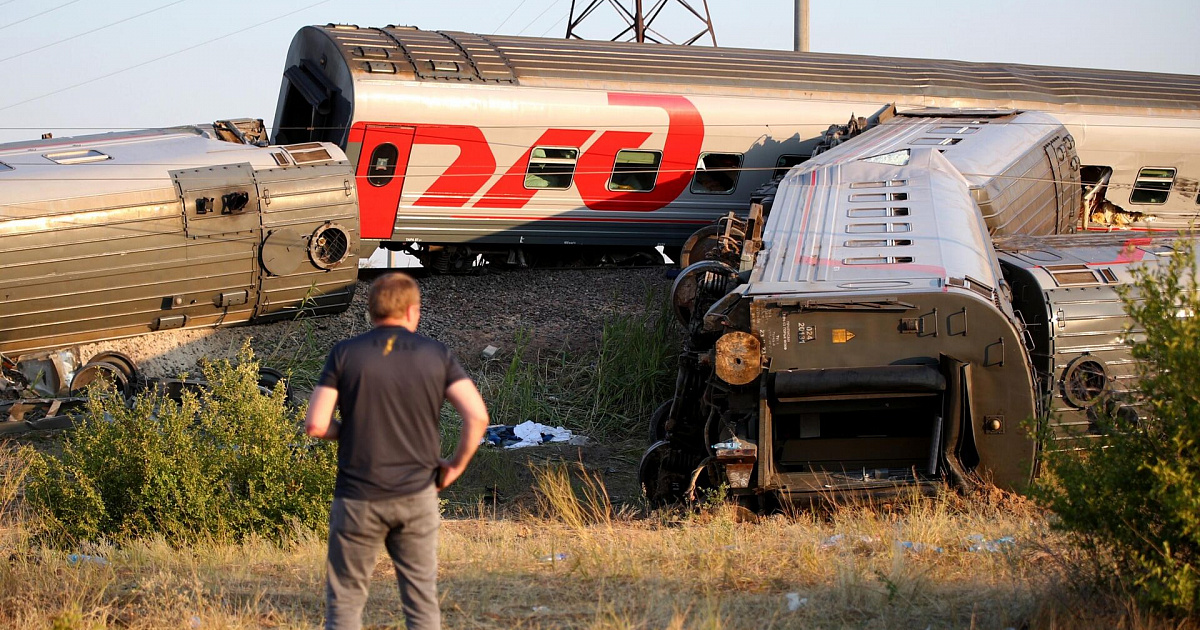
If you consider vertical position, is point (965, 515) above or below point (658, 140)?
below

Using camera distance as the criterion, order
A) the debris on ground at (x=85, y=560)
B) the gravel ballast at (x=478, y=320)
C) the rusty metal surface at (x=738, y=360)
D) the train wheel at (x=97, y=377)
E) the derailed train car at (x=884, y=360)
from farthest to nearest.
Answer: the gravel ballast at (x=478, y=320), the train wheel at (x=97, y=377), the rusty metal surface at (x=738, y=360), the derailed train car at (x=884, y=360), the debris on ground at (x=85, y=560)

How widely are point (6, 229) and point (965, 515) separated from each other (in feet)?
32.1

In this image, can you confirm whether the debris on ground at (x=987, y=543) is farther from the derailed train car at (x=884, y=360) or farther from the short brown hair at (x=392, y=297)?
the short brown hair at (x=392, y=297)

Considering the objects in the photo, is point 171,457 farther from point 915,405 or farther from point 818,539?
point 915,405

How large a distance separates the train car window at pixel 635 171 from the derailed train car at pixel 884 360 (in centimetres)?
651

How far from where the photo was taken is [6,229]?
12008mm

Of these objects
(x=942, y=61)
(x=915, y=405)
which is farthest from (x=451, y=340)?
(x=942, y=61)

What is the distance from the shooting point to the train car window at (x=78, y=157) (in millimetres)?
13180

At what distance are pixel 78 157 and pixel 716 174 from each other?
357 inches

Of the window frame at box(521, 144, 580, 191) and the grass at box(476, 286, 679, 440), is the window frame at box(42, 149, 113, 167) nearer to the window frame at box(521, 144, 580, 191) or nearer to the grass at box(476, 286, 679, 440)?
the grass at box(476, 286, 679, 440)

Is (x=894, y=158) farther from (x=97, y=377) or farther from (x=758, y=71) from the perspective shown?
(x=97, y=377)

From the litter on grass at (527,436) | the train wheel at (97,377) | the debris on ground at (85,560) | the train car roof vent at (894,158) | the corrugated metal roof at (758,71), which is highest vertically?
the corrugated metal roof at (758,71)

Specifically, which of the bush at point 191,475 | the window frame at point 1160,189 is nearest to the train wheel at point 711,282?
the bush at point 191,475

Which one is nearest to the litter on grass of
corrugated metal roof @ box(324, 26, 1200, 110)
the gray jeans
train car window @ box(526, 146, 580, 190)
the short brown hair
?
train car window @ box(526, 146, 580, 190)
